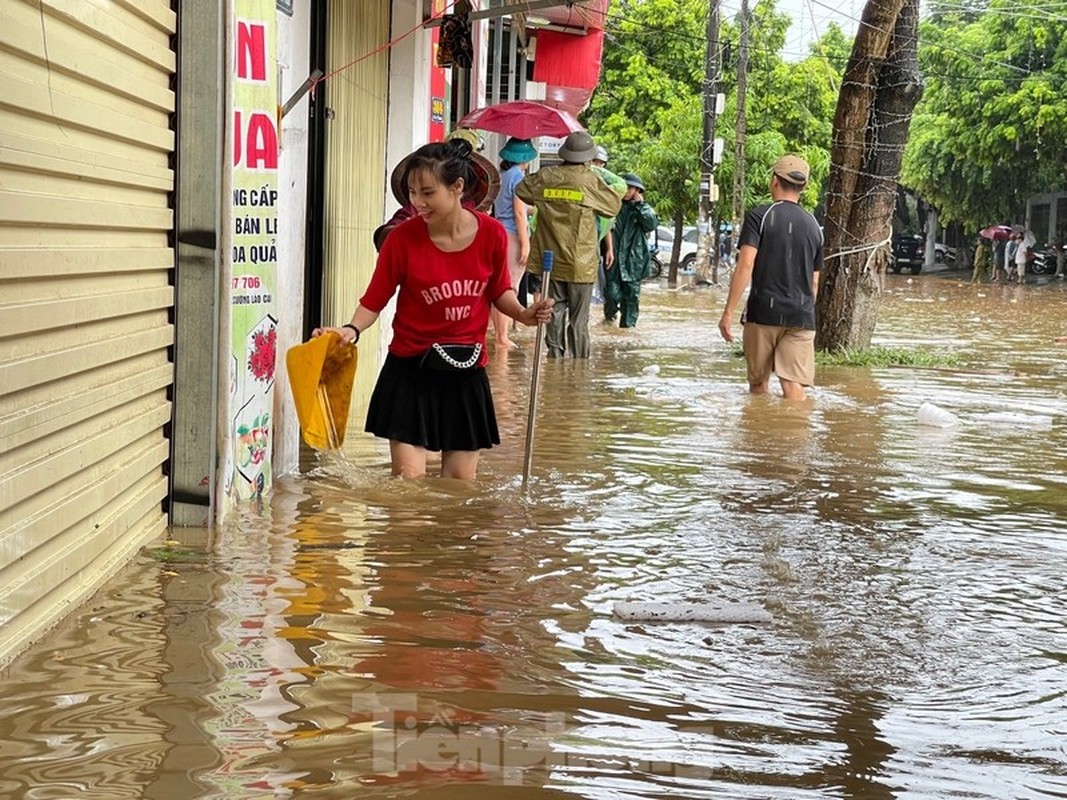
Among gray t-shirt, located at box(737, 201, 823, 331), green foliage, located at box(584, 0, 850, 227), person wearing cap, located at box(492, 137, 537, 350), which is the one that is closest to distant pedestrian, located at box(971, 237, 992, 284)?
green foliage, located at box(584, 0, 850, 227)

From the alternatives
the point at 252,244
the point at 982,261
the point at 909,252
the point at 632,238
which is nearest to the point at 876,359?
the point at 632,238

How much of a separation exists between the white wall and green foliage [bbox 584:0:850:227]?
89.1 ft

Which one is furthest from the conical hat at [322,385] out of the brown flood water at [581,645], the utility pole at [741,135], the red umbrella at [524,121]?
the utility pole at [741,135]

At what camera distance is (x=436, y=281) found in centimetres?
700

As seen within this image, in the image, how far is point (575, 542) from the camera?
670cm

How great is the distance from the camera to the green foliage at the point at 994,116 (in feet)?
142

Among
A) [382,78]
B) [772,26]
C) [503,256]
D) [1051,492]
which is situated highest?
[772,26]

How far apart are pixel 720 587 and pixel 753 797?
2.25 meters

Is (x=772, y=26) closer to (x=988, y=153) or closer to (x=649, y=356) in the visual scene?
(x=988, y=153)

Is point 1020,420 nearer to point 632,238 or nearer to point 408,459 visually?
point 408,459

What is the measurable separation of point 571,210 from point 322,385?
23.7 feet

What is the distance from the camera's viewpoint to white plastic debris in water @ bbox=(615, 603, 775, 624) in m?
5.39

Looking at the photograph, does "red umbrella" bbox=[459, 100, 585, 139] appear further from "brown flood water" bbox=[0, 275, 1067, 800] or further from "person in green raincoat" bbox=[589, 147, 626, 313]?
"brown flood water" bbox=[0, 275, 1067, 800]

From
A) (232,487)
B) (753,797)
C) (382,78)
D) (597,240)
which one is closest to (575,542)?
(232,487)
